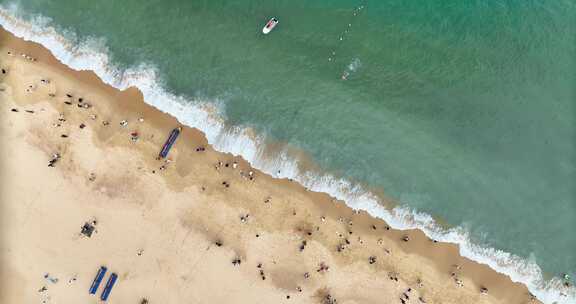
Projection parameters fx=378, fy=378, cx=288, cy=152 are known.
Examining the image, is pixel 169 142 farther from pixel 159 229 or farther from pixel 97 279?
pixel 97 279

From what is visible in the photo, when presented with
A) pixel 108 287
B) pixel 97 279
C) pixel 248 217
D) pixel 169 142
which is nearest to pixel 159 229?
pixel 108 287

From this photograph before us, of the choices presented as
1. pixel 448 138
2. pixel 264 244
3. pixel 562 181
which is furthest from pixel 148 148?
pixel 562 181

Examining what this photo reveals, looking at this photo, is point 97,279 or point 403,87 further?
point 403,87

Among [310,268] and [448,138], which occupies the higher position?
[448,138]

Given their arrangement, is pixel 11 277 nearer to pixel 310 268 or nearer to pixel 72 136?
pixel 72 136

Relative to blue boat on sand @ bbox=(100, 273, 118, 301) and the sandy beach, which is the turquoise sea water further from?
blue boat on sand @ bbox=(100, 273, 118, 301)

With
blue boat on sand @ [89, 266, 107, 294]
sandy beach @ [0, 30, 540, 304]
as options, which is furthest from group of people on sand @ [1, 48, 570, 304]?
blue boat on sand @ [89, 266, 107, 294]
